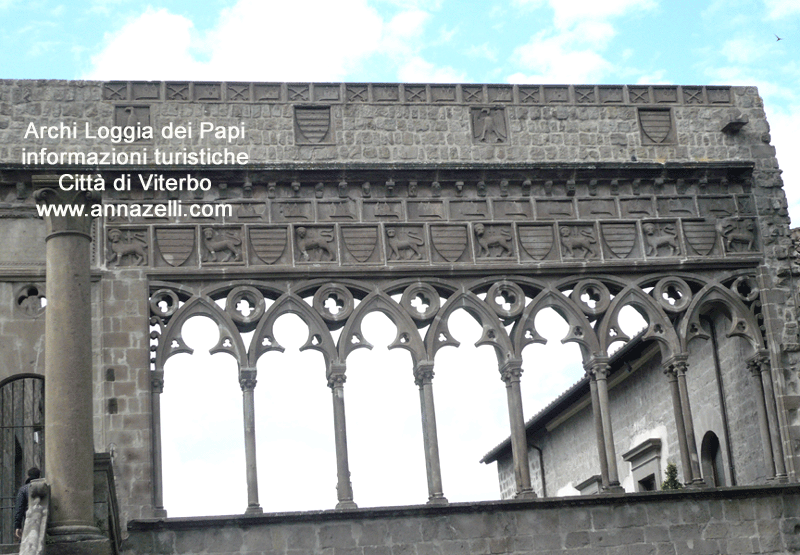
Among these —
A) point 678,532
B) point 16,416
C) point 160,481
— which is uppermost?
point 16,416

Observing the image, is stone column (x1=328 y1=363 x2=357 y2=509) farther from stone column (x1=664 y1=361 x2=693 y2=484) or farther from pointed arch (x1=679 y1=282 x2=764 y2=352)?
pointed arch (x1=679 y1=282 x2=764 y2=352)

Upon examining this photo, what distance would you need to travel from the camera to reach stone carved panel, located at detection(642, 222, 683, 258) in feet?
57.7

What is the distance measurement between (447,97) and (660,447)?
6623 millimetres

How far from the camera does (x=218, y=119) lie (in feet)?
57.7

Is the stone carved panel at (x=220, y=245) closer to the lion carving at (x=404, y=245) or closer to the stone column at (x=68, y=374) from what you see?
the lion carving at (x=404, y=245)

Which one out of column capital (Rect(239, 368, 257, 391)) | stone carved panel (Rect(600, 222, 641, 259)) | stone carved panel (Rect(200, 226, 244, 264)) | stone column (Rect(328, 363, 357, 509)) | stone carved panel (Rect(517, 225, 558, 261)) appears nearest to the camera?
stone column (Rect(328, 363, 357, 509))

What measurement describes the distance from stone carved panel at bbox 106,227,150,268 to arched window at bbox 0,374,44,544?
1713mm

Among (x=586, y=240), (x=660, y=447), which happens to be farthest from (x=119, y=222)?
(x=660, y=447)

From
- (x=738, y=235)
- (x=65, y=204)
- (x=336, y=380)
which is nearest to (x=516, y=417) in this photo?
(x=336, y=380)

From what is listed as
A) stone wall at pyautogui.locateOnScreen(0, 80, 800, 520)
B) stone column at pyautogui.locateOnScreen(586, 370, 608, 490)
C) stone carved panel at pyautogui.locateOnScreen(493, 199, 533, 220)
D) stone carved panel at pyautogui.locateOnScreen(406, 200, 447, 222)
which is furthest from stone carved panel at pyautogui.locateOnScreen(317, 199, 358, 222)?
stone column at pyautogui.locateOnScreen(586, 370, 608, 490)

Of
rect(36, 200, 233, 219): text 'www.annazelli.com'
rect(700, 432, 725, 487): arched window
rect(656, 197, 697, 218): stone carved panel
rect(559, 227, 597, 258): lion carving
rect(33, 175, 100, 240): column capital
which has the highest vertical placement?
rect(36, 200, 233, 219): text 'www.annazelli.com'

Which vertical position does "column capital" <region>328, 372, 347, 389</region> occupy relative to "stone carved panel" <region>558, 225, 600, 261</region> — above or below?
below

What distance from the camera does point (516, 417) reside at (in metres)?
16.7

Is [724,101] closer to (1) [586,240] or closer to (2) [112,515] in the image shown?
(1) [586,240]
